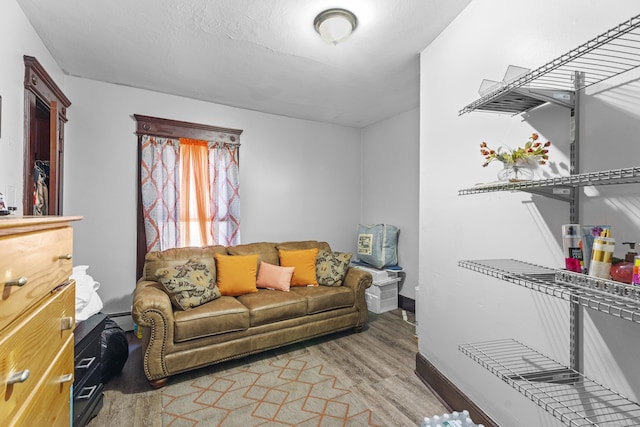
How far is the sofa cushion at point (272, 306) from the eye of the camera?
2719 mm

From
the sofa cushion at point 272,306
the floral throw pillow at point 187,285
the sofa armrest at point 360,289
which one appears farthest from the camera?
the sofa armrest at point 360,289

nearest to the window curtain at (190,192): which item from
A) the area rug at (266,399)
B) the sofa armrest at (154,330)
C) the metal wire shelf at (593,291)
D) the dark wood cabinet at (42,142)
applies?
the dark wood cabinet at (42,142)

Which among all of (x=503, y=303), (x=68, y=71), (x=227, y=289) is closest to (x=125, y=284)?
(x=227, y=289)

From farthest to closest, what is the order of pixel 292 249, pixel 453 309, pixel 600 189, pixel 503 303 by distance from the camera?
pixel 292 249
pixel 453 309
pixel 503 303
pixel 600 189

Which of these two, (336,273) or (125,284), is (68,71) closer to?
(125,284)

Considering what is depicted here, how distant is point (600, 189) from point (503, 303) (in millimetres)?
773

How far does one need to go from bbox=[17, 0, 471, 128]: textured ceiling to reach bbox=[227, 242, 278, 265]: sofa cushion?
1813 mm

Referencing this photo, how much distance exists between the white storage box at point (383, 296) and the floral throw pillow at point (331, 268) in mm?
678

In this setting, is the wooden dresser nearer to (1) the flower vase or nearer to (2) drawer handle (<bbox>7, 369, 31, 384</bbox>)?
(2) drawer handle (<bbox>7, 369, 31, 384</bbox>)

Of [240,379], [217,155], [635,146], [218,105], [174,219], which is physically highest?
[218,105]

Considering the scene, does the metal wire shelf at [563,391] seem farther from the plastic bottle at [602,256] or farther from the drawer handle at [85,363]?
the drawer handle at [85,363]

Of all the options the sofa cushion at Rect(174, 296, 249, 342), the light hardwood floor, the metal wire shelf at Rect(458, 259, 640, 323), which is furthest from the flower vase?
the sofa cushion at Rect(174, 296, 249, 342)

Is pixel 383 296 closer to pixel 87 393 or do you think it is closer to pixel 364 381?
pixel 364 381

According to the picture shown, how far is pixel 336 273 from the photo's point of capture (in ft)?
11.3
